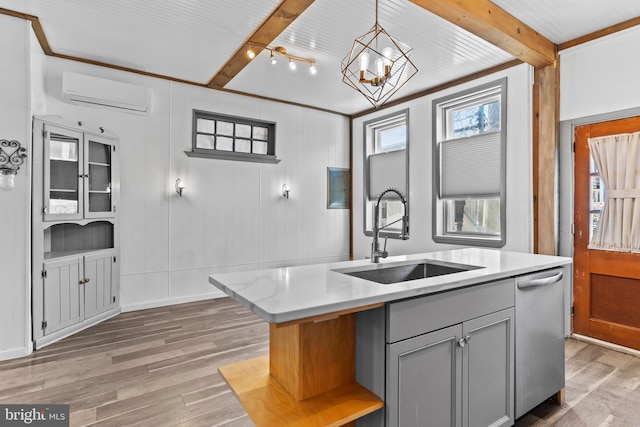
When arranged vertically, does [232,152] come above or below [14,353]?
above

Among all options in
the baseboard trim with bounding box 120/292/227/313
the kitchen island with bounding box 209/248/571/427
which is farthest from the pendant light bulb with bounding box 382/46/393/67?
the baseboard trim with bounding box 120/292/227/313

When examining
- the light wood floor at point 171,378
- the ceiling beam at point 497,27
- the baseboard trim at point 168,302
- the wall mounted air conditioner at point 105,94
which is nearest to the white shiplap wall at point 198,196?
the baseboard trim at point 168,302

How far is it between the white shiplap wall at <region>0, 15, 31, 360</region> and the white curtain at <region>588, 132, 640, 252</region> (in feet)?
17.1

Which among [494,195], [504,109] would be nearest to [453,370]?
[494,195]

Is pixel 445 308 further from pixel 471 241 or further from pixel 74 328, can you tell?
pixel 74 328

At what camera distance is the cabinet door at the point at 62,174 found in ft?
10.6

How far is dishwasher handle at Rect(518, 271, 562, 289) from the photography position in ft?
6.35

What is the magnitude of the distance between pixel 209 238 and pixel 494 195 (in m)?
3.70

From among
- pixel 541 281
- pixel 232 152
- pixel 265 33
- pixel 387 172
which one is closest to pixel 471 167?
pixel 387 172

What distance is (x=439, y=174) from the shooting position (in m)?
4.65

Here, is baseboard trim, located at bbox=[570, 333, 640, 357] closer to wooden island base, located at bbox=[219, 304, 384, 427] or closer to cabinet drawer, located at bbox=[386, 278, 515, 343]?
cabinet drawer, located at bbox=[386, 278, 515, 343]

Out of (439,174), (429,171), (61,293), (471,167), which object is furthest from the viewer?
(429,171)

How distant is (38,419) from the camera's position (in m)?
2.14

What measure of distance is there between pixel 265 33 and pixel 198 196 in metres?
2.34
